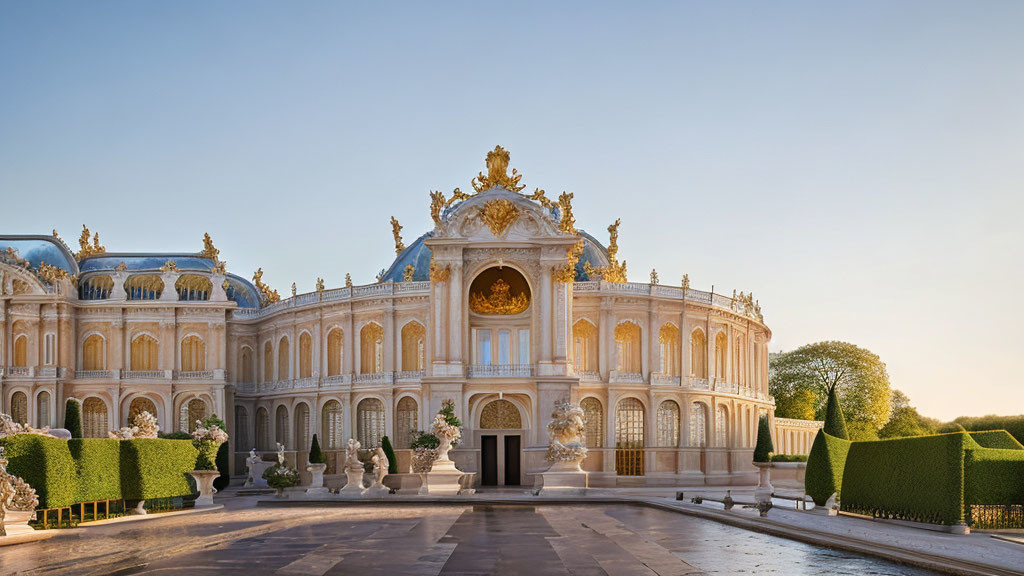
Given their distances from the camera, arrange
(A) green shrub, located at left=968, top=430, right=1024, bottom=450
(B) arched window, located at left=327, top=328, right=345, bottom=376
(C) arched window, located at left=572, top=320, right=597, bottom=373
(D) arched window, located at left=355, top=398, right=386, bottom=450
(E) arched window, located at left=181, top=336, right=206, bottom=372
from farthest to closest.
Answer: (E) arched window, located at left=181, top=336, right=206, bottom=372 < (B) arched window, located at left=327, top=328, right=345, bottom=376 < (D) arched window, located at left=355, top=398, right=386, bottom=450 < (C) arched window, located at left=572, top=320, right=597, bottom=373 < (A) green shrub, located at left=968, top=430, right=1024, bottom=450

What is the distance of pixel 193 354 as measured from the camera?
66.8 m

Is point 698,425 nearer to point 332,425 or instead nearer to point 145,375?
point 332,425

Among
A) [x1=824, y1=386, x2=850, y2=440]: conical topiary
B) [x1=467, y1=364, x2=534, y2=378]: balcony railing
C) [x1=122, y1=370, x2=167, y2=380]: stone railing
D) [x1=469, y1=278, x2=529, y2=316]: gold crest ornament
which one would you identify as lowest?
[x1=824, y1=386, x2=850, y2=440]: conical topiary

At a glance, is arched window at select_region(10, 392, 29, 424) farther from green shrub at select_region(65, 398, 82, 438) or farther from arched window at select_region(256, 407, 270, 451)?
green shrub at select_region(65, 398, 82, 438)

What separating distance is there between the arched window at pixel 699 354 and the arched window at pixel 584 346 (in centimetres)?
610

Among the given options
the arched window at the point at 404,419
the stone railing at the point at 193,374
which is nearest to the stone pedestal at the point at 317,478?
the arched window at the point at 404,419

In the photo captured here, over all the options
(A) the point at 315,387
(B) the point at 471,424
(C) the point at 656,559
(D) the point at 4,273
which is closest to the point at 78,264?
(D) the point at 4,273

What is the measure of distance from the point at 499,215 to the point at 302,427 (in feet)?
68.0

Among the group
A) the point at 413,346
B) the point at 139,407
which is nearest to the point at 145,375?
the point at 139,407

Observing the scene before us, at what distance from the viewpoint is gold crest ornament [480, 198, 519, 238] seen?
52.2 m

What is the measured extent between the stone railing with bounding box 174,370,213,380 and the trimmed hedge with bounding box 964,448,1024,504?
1875 inches

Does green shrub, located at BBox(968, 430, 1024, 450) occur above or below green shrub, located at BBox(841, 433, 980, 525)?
above

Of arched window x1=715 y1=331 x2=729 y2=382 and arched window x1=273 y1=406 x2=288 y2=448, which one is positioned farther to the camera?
arched window x1=273 y1=406 x2=288 y2=448

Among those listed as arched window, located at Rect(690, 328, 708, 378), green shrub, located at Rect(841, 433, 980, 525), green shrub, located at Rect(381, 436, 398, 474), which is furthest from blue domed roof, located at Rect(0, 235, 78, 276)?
green shrub, located at Rect(841, 433, 980, 525)
